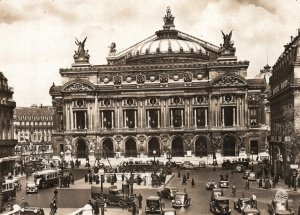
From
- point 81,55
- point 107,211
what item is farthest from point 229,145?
point 107,211

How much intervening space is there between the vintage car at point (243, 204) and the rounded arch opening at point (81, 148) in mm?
58413

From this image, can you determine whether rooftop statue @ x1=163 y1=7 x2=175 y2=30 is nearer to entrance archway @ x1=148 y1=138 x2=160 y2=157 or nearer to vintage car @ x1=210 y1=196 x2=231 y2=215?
entrance archway @ x1=148 y1=138 x2=160 y2=157

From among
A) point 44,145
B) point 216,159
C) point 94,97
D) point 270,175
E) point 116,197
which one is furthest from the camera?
point 44,145

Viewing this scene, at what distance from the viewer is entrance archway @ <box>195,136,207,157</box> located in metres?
95.6

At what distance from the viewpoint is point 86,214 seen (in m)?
30.0

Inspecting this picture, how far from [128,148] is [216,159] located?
53.6 feet

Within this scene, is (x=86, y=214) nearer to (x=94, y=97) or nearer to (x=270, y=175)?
(x=270, y=175)

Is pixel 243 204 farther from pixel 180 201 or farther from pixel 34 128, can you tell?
pixel 34 128

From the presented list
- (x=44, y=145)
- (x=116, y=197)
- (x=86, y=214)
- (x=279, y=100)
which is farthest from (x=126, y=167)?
(x=44, y=145)

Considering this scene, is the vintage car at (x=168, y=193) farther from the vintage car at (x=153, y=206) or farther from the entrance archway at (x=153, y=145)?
the entrance archway at (x=153, y=145)

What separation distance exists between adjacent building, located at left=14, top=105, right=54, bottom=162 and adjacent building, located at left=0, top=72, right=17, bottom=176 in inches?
2211

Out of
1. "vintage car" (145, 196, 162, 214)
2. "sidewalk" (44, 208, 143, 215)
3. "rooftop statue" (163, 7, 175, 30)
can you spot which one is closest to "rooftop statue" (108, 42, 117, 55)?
"rooftop statue" (163, 7, 175, 30)

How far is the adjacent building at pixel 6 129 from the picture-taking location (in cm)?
6864

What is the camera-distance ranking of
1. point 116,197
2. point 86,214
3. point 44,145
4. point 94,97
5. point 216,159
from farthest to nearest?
point 44,145 → point 94,97 → point 216,159 → point 116,197 → point 86,214
